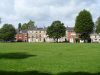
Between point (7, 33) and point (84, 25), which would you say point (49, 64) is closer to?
point (84, 25)

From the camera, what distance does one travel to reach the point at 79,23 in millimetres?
149500

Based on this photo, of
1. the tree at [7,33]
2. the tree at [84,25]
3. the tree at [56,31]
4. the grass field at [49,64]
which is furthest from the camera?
the tree at [7,33]

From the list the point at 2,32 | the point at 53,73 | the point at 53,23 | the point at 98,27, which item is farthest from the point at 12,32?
the point at 53,73

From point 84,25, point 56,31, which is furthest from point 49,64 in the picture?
point 56,31

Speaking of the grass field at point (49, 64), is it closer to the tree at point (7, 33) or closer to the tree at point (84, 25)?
the tree at point (84, 25)

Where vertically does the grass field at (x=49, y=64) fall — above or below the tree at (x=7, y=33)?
below

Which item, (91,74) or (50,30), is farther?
(50,30)

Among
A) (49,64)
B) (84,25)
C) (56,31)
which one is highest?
(84,25)

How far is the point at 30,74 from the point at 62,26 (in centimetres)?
15630

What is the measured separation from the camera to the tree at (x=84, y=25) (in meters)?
148

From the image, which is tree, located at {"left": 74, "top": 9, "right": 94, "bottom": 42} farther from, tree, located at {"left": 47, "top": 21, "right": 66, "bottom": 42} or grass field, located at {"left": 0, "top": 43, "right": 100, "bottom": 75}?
grass field, located at {"left": 0, "top": 43, "right": 100, "bottom": 75}

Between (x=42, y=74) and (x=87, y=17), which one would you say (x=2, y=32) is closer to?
(x=87, y=17)

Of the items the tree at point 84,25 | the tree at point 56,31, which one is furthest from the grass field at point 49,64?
the tree at point 56,31

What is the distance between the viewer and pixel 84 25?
488 ft
